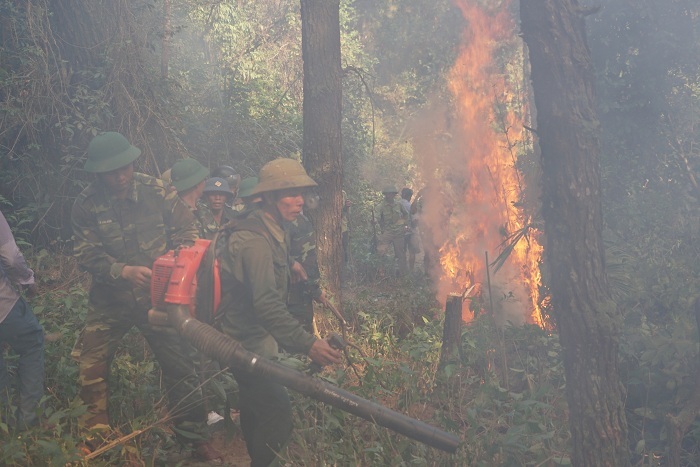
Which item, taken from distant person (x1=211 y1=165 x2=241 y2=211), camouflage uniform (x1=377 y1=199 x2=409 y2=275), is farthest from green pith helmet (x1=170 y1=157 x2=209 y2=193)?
camouflage uniform (x1=377 y1=199 x2=409 y2=275)

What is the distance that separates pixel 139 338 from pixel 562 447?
4362 millimetres

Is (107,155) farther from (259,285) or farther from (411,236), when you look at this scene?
(411,236)

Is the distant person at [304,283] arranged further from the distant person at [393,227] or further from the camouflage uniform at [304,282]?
the distant person at [393,227]

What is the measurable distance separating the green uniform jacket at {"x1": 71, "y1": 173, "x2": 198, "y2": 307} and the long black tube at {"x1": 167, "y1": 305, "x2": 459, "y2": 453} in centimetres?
117

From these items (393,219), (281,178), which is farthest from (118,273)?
(393,219)

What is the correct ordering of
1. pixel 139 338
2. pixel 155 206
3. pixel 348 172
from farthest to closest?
pixel 348 172 < pixel 139 338 < pixel 155 206

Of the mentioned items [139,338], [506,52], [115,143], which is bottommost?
[139,338]

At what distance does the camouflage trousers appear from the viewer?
183 inches

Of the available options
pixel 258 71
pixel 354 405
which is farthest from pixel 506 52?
pixel 354 405

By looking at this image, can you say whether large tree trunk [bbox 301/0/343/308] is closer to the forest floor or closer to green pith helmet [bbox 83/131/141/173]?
the forest floor

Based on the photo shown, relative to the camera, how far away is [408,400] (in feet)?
16.1

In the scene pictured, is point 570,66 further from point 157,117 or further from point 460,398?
point 157,117

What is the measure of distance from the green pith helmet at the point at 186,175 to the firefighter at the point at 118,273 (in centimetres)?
60

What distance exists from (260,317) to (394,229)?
10.1 meters
